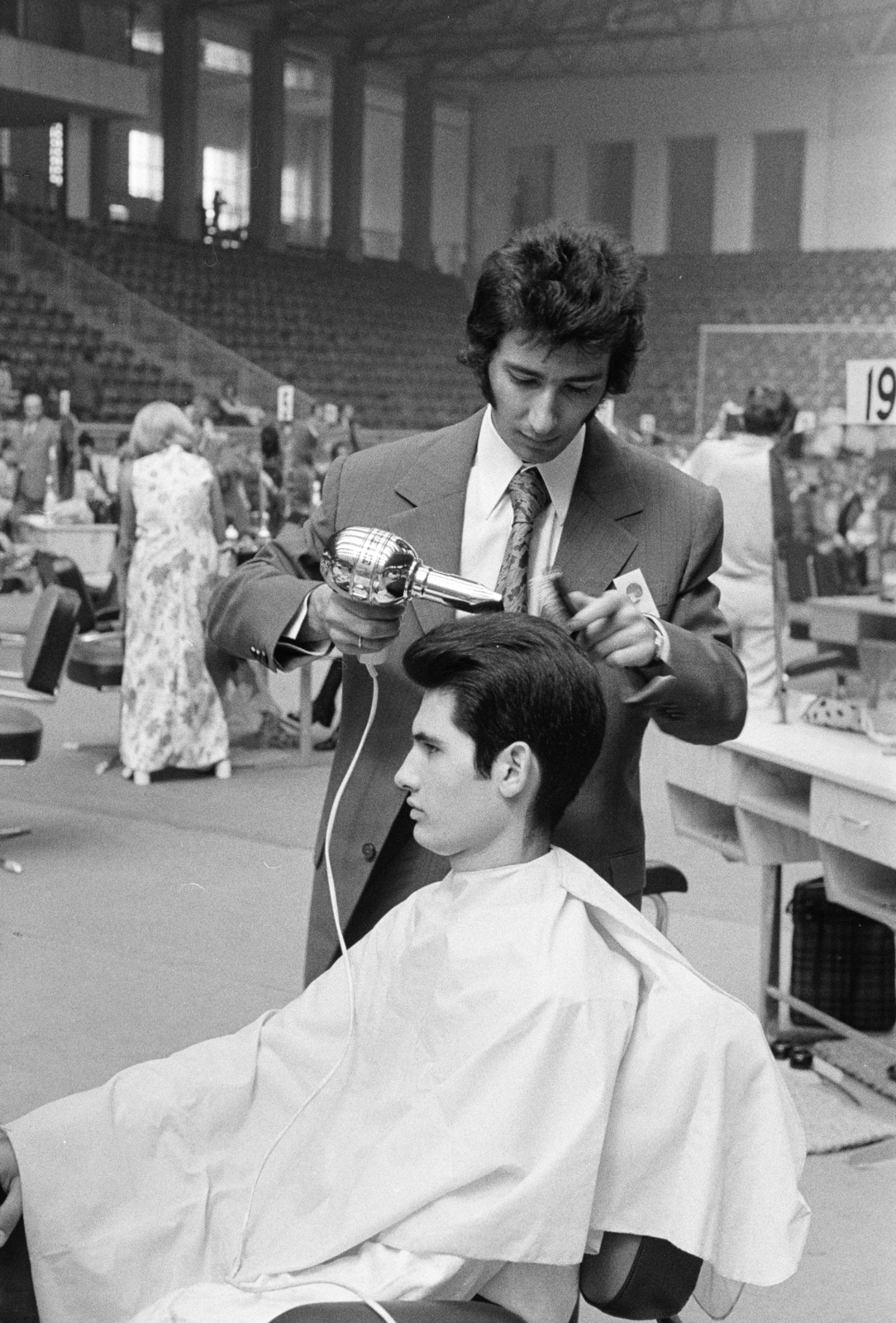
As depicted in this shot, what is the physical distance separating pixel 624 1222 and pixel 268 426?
36.3 feet

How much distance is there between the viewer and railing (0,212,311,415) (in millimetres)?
17844

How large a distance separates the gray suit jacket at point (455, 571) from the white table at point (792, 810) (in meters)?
1.47

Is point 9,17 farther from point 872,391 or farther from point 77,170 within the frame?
point 872,391

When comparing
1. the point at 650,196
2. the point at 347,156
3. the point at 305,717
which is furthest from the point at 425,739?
the point at 347,156

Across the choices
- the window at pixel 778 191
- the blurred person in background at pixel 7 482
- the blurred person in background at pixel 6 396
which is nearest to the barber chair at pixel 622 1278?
the blurred person in background at pixel 7 482

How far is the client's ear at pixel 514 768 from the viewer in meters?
1.46

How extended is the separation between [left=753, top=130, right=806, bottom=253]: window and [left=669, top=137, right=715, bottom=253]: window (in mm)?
592

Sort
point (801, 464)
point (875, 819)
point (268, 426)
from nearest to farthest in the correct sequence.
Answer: point (875, 819)
point (801, 464)
point (268, 426)

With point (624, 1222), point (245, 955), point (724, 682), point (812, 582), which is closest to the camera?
point (624, 1222)

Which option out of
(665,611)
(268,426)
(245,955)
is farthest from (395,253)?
(665,611)

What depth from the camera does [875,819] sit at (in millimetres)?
3006

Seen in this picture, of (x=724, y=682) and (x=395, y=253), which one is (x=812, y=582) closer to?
(x=724, y=682)

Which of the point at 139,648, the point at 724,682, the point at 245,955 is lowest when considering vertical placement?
the point at 245,955

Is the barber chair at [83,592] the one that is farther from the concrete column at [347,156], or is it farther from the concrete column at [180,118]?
the concrete column at [347,156]
